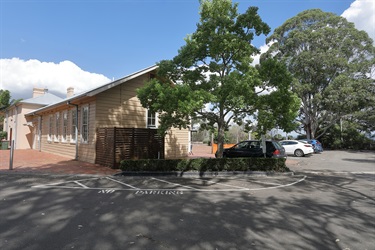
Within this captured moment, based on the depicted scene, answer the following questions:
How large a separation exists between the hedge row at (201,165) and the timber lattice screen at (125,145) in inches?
61.1

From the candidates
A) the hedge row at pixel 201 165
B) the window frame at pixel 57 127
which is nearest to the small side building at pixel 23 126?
the window frame at pixel 57 127

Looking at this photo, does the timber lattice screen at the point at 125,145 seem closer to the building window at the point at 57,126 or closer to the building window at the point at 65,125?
the building window at the point at 65,125

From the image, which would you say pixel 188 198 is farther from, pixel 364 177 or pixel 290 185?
pixel 364 177

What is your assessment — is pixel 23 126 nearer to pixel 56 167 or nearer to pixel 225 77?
pixel 56 167

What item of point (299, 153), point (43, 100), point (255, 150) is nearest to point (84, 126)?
point (255, 150)

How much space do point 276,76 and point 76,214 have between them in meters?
8.75

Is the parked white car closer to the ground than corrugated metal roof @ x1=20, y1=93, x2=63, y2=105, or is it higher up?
closer to the ground

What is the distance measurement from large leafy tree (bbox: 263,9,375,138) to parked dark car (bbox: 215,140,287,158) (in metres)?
17.7

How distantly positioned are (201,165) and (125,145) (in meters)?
3.91

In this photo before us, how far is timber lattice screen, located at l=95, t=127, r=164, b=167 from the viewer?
445 inches

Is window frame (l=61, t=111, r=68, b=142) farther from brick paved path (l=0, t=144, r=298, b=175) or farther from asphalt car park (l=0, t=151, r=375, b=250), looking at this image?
asphalt car park (l=0, t=151, r=375, b=250)

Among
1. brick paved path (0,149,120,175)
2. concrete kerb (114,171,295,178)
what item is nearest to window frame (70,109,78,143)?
brick paved path (0,149,120,175)

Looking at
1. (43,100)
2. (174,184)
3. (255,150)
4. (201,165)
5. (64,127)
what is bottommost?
(174,184)

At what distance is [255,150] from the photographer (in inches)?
534
